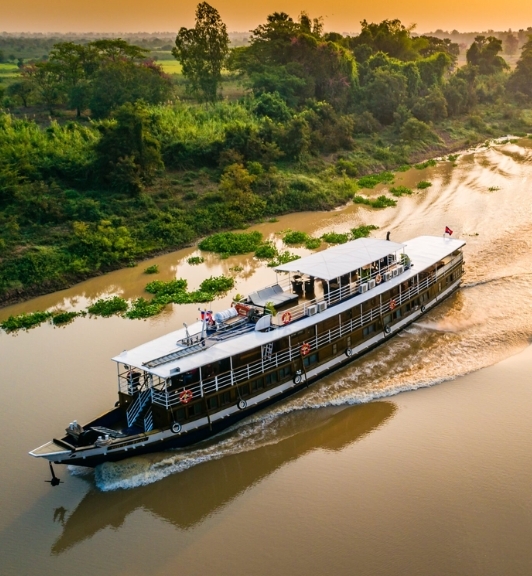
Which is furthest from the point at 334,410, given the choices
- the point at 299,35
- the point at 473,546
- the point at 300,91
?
the point at 299,35

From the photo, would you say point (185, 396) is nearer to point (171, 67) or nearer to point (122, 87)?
point (122, 87)

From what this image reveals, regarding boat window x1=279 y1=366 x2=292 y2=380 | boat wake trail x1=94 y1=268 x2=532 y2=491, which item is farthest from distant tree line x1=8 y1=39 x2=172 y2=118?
boat window x1=279 y1=366 x2=292 y2=380

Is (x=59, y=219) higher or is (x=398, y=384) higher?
(x=59, y=219)

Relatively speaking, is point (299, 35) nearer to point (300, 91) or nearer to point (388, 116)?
point (300, 91)

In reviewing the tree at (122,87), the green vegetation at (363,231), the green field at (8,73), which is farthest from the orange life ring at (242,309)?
the green field at (8,73)

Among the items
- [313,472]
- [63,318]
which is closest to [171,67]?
[63,318]

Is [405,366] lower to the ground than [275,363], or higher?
lower
